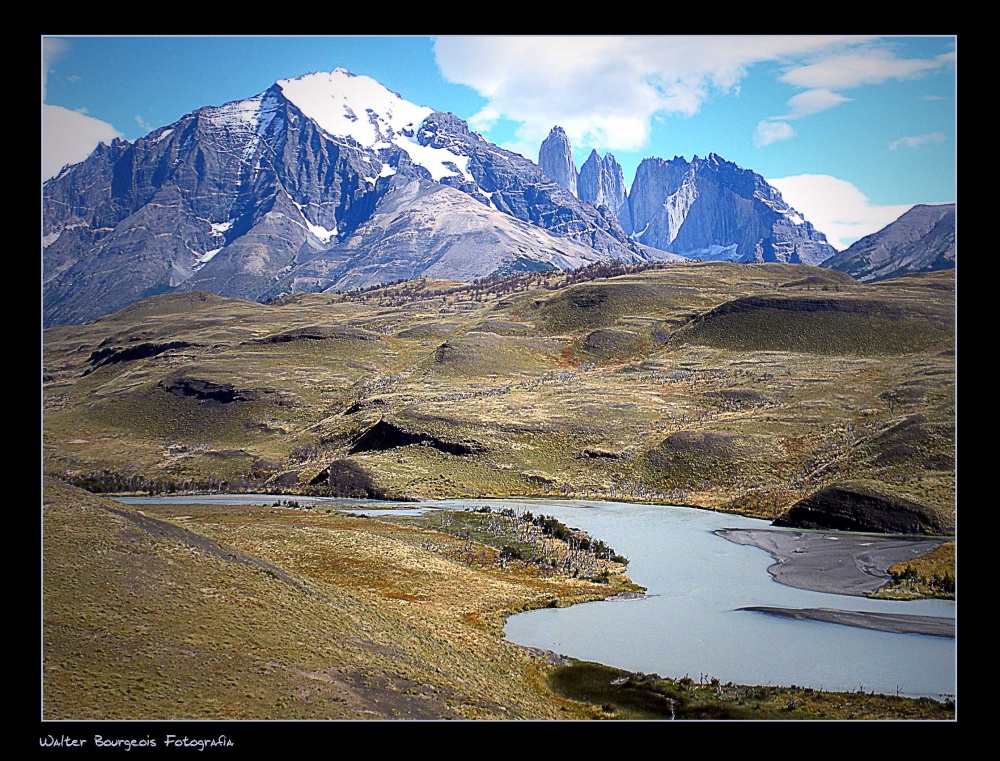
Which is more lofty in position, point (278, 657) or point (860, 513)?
point (278, 657)

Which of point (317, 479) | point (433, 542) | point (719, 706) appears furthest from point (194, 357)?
point (719, 706)

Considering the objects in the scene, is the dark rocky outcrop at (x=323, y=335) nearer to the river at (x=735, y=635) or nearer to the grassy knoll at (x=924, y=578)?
the river at (x=735, y=635)

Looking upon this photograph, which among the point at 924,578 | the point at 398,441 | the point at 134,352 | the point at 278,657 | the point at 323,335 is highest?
the point at 323,335

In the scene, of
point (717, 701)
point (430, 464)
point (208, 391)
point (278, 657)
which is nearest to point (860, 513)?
point (717, 701)

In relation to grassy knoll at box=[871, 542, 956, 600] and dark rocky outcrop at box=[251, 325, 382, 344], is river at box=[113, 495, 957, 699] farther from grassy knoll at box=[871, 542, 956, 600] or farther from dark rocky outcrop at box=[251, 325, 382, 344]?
dark rocky outcrop at box=[251, 325, 382, 344]

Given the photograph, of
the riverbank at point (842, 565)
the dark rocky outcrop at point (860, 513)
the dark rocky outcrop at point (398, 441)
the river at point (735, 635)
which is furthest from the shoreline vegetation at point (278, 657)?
the dark rocky outcrop at point (398, 441)

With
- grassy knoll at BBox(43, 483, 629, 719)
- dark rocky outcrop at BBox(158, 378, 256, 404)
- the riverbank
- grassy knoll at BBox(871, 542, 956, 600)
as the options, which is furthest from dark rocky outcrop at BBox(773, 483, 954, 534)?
dark rocky outcrop at BBox(158, 378, 256, 404)

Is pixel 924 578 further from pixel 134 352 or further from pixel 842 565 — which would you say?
pixel 134 352
